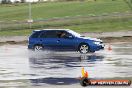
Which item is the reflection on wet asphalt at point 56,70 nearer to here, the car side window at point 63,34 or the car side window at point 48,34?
the car side window at point 63,34

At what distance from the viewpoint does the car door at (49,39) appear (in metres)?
34.2

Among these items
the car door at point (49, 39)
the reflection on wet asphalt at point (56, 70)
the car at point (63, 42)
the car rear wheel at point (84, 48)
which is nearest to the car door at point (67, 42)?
the car at point (63, 42)

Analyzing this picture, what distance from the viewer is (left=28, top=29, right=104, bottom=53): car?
107ft

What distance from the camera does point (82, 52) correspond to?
32.8m

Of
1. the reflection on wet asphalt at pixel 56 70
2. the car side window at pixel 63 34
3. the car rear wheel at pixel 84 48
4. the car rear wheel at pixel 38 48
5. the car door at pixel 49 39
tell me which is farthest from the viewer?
the car rear wheel at pixel 38 48

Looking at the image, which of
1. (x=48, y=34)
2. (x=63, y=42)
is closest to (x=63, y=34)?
(x=63, y=42)

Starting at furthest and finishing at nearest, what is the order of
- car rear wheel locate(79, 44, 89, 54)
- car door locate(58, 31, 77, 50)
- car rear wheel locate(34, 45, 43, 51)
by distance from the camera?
car rear wheel locate(34, 45, 43, 51)
car door locate(58, 31, 77, 50)
car rear wheel locate(79, 44, 89, 54)

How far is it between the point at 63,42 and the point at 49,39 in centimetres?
126

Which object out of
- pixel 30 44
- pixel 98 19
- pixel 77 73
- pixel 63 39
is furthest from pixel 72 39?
pixel 98 19

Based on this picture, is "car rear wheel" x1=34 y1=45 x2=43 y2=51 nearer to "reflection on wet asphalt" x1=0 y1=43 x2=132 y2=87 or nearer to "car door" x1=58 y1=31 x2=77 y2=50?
"car door" x1=58 y1=31 x2=77 y2=50

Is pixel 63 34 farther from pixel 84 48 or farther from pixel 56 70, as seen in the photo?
pixel 56 70

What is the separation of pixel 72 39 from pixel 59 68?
436 inches

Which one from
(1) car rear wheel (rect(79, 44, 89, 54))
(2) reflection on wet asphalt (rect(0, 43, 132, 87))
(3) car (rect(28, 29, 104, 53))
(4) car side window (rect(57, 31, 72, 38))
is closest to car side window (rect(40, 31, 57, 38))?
(3) car (rect(28, 29, 104, 53))

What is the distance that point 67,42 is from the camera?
33.5m
